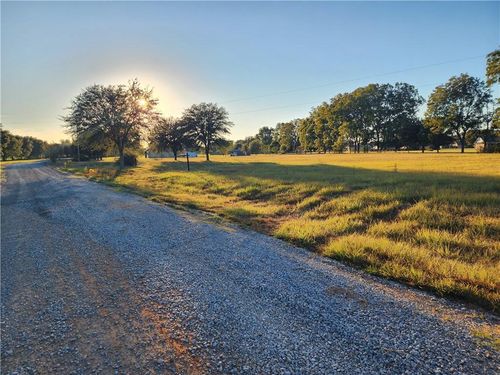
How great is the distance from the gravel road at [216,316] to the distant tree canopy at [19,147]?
95.7 meters

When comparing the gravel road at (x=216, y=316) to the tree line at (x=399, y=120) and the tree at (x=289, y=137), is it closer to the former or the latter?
the tree line at (x=399, y=120)

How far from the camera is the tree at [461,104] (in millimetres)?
57000

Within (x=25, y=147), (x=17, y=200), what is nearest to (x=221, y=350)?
(x=17, y=200)

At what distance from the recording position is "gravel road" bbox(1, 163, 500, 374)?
2.84 m

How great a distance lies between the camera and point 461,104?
57469mm

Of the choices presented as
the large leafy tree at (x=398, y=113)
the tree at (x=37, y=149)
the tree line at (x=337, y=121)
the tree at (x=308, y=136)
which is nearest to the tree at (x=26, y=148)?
the tree at (x=37, y=149)

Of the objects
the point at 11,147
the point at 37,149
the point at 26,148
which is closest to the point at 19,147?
the point at 11,147

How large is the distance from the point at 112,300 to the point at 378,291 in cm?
386

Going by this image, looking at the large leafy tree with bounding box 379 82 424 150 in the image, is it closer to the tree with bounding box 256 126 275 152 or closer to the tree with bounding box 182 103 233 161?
the tree with bounding box 182 103 233 161

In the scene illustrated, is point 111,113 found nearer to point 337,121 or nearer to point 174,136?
point 174,136

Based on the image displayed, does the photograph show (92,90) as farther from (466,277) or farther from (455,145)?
(455,145)

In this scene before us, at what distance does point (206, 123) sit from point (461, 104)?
5039cm

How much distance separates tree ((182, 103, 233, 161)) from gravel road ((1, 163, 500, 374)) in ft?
168

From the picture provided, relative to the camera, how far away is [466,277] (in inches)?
179
